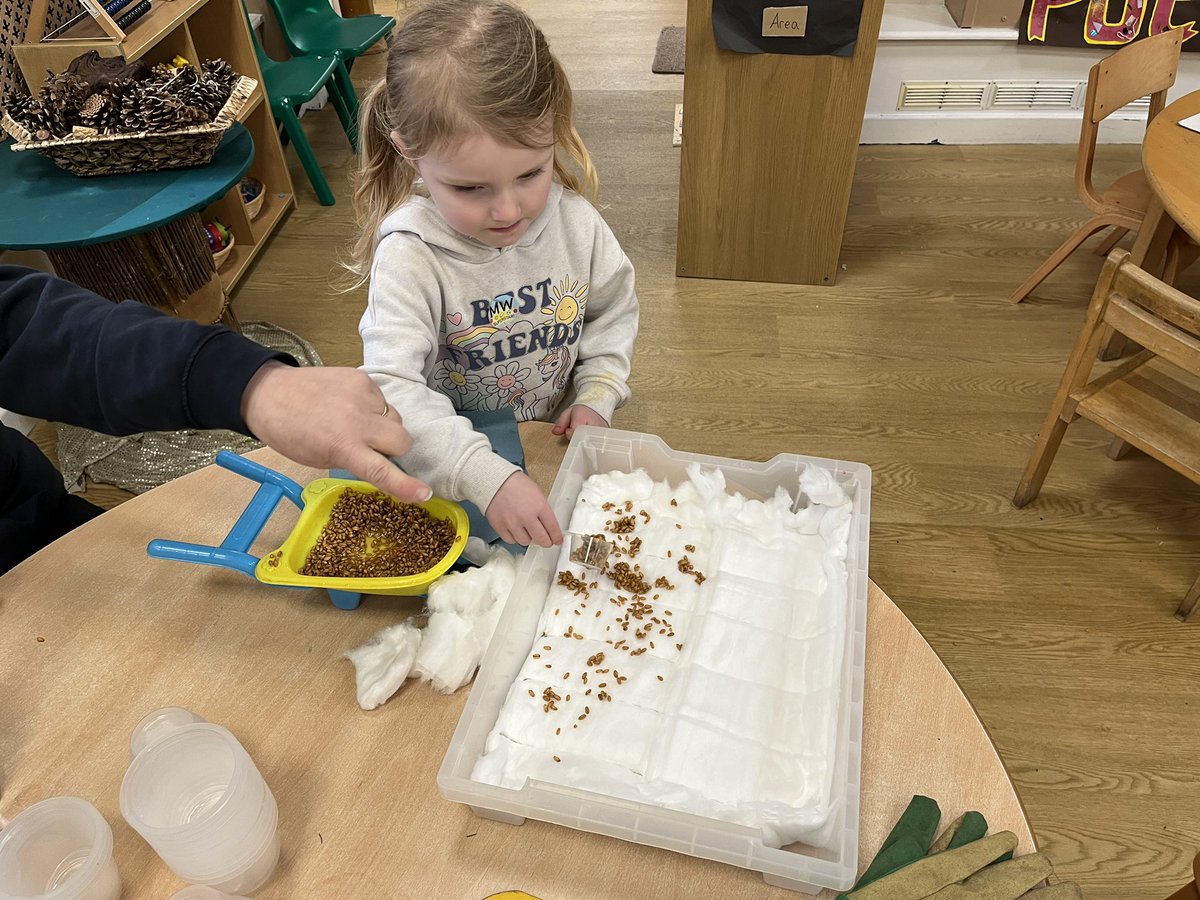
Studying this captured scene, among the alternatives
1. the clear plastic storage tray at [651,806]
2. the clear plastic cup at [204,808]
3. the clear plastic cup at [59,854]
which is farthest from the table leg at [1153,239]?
the clear plastic cup at [59,854]

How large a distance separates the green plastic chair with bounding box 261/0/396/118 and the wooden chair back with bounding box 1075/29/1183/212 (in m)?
2.38

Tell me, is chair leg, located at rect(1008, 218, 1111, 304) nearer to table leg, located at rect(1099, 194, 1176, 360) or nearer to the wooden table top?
table leg, located at rect(1099, 194, 1176, 360)

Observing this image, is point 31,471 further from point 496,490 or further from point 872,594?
point 872,594

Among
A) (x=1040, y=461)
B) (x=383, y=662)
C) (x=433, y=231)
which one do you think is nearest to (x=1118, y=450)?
(x=1040, y=461)

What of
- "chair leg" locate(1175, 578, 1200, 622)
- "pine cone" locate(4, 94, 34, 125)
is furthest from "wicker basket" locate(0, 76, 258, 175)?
"chair leg" locate(1175, 578, 1200, 622)

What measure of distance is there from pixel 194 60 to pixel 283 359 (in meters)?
2.01

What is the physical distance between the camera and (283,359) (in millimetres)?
805

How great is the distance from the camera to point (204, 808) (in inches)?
27.6

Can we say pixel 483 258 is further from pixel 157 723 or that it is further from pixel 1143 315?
pixel 1143 315

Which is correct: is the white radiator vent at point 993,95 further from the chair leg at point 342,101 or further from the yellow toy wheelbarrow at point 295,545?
the yellow toy wheelbarrow at point 295,545

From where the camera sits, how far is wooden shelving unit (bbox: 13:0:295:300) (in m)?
1.99

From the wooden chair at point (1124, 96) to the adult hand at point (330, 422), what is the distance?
2.10m

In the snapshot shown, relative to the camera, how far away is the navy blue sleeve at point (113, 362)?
0.78 meters

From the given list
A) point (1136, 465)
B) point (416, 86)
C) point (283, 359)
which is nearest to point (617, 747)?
point (283, 359)
